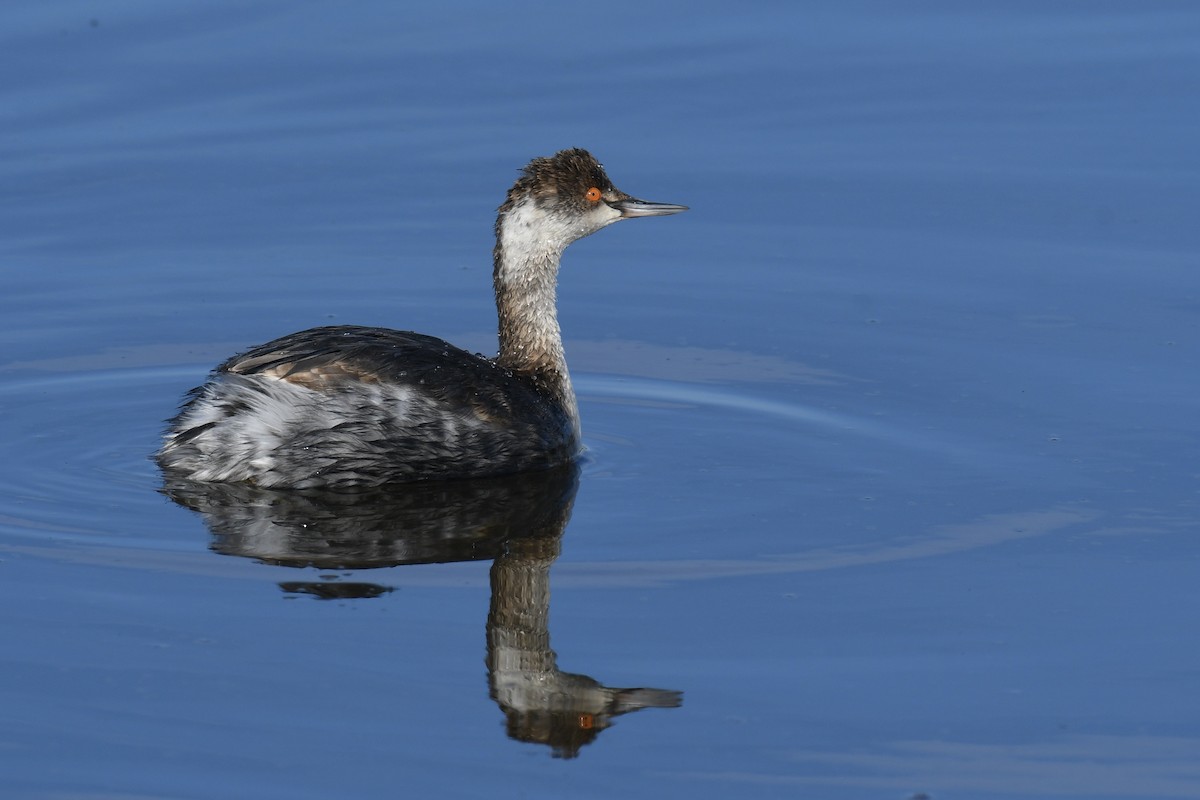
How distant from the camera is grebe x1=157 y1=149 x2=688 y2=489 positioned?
28.0 ft

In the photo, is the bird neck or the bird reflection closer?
the bird reflection

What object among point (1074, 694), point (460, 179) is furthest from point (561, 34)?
point (1074, 694)

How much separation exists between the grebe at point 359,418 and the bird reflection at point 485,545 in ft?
0.28

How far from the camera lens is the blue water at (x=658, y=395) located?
20.7 ft

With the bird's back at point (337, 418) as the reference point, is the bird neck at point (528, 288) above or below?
above

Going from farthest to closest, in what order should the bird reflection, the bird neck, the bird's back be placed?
1. the bird neck
2. the bird's back
3. the bird reflection

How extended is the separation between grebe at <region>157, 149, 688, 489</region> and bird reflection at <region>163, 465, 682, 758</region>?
0.28 ft

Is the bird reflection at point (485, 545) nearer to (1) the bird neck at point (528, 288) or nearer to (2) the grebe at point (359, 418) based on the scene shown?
(2) the grebe at point (359, 418)

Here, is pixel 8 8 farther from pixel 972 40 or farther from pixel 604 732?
pixel 604 732

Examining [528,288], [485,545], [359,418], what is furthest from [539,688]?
[528,288]

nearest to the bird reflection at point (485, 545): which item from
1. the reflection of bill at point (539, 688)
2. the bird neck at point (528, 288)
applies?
the reflection of bill at point (539, 688)

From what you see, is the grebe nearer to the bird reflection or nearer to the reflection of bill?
the bird reflection

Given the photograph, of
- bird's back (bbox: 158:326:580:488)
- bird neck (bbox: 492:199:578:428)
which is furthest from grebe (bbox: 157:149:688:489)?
bird neck (bbox: 492:199:578:428)

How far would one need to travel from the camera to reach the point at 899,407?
31.1ft
